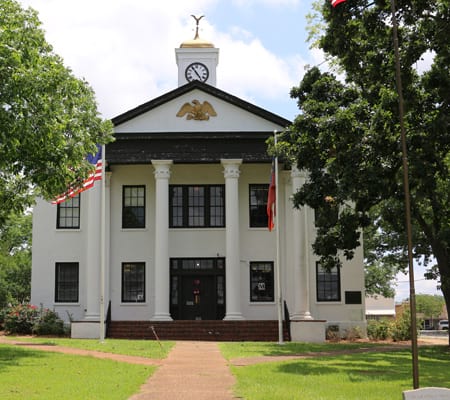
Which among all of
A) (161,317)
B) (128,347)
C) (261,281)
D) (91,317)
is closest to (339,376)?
(128,347)

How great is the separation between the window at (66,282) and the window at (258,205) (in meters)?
8.74

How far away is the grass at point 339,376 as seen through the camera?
12945 millimetres

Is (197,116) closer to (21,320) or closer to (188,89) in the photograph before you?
(188,89)

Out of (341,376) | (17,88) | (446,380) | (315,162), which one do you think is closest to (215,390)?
(341,376)

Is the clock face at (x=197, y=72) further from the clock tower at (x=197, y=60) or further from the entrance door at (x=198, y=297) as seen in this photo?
the entrance door at (x=198, y=297)

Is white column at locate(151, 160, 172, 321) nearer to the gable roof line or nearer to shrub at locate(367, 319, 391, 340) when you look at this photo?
the gable roof line

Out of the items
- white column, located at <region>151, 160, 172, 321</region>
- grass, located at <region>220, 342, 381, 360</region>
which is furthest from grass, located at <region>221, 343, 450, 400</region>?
white column, located at <region>151, 160, 172, 321</region>

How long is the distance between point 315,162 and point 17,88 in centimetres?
963

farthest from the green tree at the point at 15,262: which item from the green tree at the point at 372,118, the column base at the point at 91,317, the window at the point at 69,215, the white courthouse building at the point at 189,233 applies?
the green tree at the point at 372,118

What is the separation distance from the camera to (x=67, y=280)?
3309 cm

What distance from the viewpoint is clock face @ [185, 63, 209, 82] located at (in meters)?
40.9

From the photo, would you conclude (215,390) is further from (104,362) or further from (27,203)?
(27,203)

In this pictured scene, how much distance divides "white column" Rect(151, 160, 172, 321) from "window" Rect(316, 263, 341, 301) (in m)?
7.30

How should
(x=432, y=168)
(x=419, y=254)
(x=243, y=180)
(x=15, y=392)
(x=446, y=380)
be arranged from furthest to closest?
(x=243, y=180), (x=419, y=254), (x=432, y=168), (x=446, y=380), (x=15, y=392)
